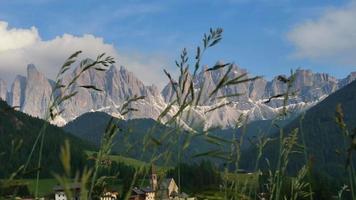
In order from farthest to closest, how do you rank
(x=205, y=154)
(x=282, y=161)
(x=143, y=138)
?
(x=282, y=161)
(x=143, y=138)
(x=205, y=154)

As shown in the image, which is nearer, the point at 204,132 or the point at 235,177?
the point at 204,132

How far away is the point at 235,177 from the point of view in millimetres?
5598

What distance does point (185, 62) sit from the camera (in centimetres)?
406

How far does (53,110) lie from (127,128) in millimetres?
625

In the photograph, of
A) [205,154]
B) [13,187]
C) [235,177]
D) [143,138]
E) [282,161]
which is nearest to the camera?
[13,187]

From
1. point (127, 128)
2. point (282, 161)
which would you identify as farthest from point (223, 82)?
point (282, 161)

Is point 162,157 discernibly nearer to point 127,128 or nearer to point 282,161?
point 127,128

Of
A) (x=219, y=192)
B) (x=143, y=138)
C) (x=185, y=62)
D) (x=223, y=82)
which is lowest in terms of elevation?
(x=219, y=192)

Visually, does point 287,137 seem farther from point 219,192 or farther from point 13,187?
point 13,187

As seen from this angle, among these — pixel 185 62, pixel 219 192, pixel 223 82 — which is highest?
pixel 185 62

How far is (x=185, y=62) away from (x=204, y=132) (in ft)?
3.20

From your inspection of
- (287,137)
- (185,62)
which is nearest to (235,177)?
(287,137)

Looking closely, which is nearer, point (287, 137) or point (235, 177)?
point (287, 137)

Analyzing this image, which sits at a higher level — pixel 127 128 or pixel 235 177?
pixel 127 128
